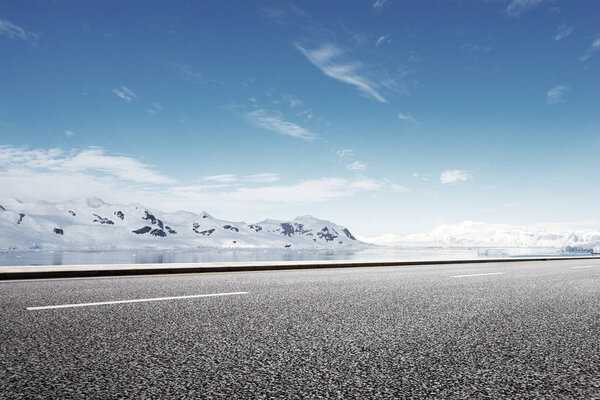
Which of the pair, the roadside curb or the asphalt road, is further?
the roadside curb

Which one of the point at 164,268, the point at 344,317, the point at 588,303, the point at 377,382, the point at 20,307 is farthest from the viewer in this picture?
the point at 164,268

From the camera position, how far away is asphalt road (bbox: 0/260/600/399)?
2.68 meters

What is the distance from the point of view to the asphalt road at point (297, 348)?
2.68 metres

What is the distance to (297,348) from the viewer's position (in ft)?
11.9

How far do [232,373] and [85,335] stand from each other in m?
1.75

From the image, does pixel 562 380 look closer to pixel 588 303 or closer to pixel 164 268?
Answer: pixel 588 303

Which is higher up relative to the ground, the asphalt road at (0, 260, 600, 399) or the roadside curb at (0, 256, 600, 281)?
the roadside curb at (0, 256, 600, 281)

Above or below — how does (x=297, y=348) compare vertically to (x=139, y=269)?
below

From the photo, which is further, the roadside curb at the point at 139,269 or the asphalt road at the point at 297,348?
the roadside curb at the point at 139,269

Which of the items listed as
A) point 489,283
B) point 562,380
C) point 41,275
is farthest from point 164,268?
point 562,380

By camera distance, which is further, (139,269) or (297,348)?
(139,269)

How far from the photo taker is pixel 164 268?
1330 centimetres

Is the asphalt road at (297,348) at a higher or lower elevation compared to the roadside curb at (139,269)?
lower

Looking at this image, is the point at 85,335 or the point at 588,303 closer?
the point at 85,335
